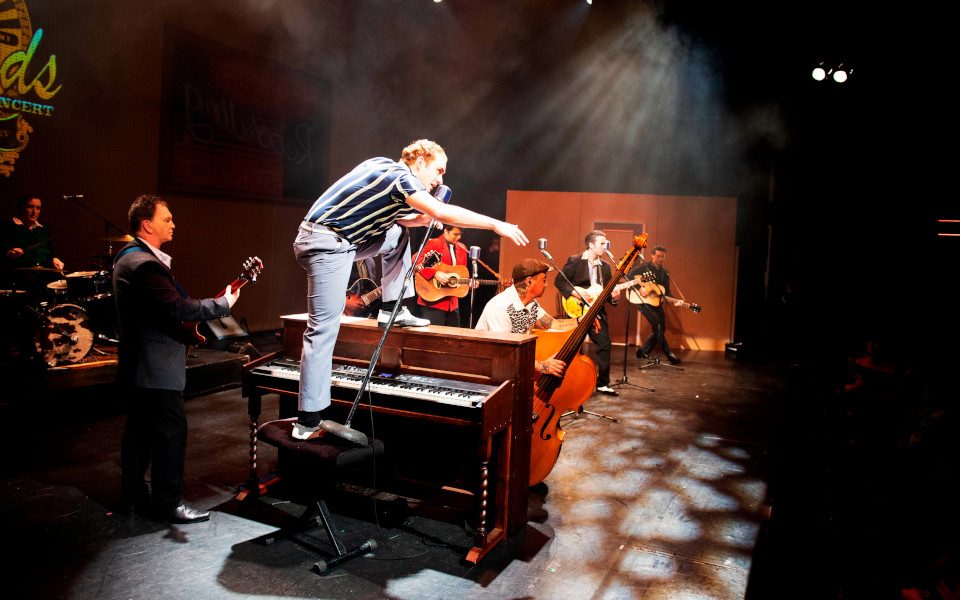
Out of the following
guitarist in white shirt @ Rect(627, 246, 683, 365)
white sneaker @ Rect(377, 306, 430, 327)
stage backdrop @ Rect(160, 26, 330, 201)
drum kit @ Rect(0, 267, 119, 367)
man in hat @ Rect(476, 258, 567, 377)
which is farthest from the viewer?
guitarist in white shirt @ Rect(627, 246, 683, 365)

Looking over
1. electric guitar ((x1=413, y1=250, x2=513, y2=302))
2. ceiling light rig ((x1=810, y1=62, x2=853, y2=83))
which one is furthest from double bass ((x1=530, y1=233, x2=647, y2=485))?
ceiling light rig ((x1=810, y1=62, x2=853, y2=83))

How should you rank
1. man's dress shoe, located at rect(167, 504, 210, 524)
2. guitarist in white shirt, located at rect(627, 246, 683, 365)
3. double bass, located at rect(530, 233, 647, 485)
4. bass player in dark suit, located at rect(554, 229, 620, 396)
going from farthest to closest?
guitarist in white shirt, located at rect(627, 246, 683, 365), bass player in dark suit, located at rect(554, 229, 620, 396), double bass, located at rect(530, 233, 647, 485), man's dress shoe, located at rect(167, 504, 210, 524)

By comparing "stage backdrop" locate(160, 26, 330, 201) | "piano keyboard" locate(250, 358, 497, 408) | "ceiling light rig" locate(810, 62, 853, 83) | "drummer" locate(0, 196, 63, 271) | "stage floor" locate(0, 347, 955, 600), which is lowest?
"stage floor" locate(0, 347, 955, 600)

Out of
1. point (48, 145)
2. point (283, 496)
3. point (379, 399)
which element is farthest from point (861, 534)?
point (48, 145)

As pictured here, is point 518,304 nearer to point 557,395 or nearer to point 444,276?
point 557,395

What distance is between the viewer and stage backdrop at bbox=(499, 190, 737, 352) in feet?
36.7

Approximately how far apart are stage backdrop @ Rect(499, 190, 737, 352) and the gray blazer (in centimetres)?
797

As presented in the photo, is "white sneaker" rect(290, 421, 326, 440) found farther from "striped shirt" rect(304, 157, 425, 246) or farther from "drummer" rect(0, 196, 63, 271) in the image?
→ "drummer" rect(0, 196, 63, 271)

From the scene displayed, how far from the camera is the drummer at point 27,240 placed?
663cm

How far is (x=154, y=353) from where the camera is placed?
11.5ft

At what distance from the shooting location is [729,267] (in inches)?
442

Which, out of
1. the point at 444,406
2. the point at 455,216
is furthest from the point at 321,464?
the point at 455,216

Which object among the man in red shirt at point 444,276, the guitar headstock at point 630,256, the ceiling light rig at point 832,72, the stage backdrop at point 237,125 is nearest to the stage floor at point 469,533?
the guitar headstock at point 630,256

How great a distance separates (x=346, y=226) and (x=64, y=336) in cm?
492
